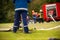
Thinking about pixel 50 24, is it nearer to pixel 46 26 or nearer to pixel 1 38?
pixel 46 26

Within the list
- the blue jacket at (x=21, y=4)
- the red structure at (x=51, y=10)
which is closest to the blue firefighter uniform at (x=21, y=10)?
the blue jacket at (x=21, y=4)

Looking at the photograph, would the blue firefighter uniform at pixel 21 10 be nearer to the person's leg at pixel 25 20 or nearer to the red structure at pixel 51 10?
the person's leg at pixel 25 20

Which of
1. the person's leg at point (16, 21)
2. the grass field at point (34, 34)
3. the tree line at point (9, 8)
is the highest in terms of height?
the tree line at point (9, 8)

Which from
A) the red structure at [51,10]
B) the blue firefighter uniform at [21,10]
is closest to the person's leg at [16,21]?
the blue firefighter uniform at [21,10]

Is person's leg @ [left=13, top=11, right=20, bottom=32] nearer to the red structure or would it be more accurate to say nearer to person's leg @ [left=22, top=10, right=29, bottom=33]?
person's leg @ [left=22, top=10, right=29, bottom=33]

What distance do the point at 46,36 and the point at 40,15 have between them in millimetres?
121

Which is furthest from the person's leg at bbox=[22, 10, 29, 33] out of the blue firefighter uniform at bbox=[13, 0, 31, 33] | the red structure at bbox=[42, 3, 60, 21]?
the red structure at bbox=[42, 3, 60, 21]

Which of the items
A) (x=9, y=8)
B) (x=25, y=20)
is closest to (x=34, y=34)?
(x=25, y=20)

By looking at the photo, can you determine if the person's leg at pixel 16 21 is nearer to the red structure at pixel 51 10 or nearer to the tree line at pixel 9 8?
the tree line at pixel 9 8

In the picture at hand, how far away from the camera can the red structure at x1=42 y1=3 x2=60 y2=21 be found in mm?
3033

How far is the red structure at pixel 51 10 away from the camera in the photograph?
9.95 feet

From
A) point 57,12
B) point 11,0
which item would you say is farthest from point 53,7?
point 11,0

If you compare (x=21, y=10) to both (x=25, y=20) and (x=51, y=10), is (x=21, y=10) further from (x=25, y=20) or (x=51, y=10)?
(x=51, y=10)

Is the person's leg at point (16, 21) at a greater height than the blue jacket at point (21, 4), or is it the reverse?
the blue jacket at point (21, 4)
